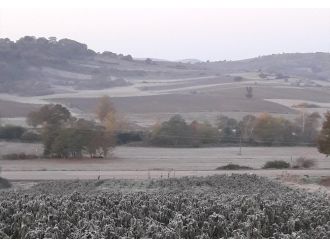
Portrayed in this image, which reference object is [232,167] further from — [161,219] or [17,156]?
[161,219]

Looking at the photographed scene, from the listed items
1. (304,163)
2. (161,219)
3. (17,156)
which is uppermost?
(161,219)

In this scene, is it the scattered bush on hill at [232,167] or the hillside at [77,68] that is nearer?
the scattered bush on hill at [232,167]

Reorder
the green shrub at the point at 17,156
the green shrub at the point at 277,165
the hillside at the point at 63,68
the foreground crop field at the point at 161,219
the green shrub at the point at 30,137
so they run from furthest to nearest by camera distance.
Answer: the hillside at the point at 63,68, the green shrub at the point at 30,137, the green shrub at the point at 17,156, the green shrub at the point at 277,165, the foreground crop field at the point at 161,219

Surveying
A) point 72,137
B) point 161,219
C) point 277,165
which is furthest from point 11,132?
point 161,219

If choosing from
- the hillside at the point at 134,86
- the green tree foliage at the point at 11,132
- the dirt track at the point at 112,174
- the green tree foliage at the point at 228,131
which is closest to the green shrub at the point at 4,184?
the dirt track at the point at 112,174

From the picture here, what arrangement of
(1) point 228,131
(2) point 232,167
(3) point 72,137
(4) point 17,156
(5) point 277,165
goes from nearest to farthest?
(2) point 232,167 → (3) point 72,137 → (5) point 277,165 → (4) point 17,156 → (1) point 228,131

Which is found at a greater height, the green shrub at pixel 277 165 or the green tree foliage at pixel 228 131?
the green tree foliage at pixel 228 131

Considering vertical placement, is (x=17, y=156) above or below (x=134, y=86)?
below

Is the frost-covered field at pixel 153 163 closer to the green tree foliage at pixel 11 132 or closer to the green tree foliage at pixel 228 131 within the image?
the green tree foliage at pixel 11 132

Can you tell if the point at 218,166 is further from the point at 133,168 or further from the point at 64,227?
the point at 64,227

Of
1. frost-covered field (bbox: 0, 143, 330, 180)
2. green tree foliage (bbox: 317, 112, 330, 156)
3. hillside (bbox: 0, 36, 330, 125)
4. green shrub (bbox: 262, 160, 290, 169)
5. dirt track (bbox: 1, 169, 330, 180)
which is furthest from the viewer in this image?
hillside (bbox: 0, 36, 330, 125)

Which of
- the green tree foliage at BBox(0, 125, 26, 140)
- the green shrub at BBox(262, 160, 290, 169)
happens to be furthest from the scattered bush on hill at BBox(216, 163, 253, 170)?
the green tree foliage at BBox(0, 125, 26, 140)

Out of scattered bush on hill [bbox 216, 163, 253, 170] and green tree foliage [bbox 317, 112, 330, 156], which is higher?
green tree foliage [bbox 317, 112, 330, 156]

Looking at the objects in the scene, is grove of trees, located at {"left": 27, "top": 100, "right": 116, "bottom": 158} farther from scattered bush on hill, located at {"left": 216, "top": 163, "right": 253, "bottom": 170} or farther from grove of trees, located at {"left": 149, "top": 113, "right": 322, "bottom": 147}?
scattered bush on hill, located at {"left": 216, "top": 163, "right": 253, "bottom": 170}
